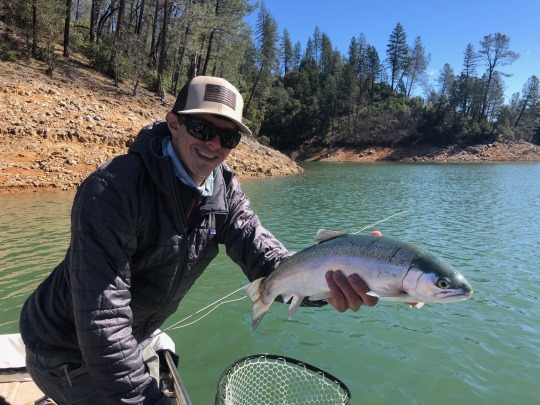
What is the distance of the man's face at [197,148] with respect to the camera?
280 centimetres

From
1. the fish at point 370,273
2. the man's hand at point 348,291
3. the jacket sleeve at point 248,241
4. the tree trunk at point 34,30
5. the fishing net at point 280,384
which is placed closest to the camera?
the fish at point 370,273

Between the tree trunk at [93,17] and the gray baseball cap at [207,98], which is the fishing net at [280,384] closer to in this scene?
the gray baseball cap at [207,98]

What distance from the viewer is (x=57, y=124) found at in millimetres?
23219

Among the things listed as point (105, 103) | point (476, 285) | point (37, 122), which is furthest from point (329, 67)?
point (476, 285)

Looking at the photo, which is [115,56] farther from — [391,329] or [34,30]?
[391,329]

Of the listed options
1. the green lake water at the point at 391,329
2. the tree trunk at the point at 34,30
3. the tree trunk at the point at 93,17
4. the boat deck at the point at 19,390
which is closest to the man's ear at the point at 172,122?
the boat deck at the point at 19,390

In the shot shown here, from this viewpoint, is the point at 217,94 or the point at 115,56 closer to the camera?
the point at 217,94

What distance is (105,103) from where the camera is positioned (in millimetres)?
28812

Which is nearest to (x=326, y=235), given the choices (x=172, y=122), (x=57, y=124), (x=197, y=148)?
(x=197, y=148)

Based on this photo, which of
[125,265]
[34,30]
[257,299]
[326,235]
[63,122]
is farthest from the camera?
[34,30]

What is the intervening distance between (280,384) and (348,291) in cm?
263

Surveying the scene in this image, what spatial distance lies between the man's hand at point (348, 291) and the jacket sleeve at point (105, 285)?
131 centimetres

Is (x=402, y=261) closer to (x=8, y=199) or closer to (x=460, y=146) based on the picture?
(x=8, y=199)

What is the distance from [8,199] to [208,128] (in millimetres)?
18870
